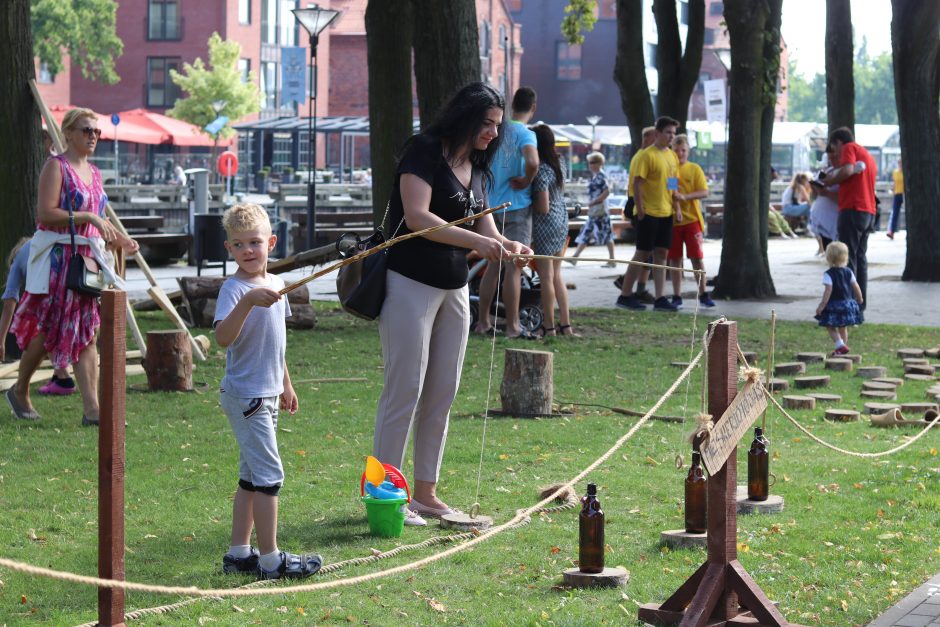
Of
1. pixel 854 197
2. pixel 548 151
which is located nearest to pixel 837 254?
pixel 548 151

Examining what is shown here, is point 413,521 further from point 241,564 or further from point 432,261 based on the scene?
point 432,261

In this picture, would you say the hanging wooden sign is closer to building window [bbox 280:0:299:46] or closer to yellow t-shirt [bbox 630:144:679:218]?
yellow t-shirt [bbox 630:144:679:218]

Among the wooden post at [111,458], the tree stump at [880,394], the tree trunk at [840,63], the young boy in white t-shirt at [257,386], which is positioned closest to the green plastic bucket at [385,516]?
the young boy in white t-shirt at [257,386]

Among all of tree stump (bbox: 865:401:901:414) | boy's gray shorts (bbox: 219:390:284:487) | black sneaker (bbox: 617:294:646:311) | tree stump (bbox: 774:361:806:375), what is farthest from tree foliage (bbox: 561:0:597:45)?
boy's gray shorts (bbox: 219:390:284:487)

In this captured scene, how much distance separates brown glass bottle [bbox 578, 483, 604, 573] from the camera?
537 centimetres

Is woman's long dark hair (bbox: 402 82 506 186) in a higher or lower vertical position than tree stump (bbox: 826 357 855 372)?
higher

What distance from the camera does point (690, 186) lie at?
54.2 ft

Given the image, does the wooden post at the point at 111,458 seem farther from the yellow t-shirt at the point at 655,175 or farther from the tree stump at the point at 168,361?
the yellow t-shirt at the point at 655,175

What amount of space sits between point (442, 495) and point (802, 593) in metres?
2.19

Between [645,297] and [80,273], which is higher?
[80,273]

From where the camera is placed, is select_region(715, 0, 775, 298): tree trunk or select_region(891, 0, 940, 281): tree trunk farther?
select_region(891, 0, 940, 281): tree trunk

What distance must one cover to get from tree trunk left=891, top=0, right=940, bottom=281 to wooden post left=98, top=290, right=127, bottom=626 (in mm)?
18691

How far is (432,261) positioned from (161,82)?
7268cm

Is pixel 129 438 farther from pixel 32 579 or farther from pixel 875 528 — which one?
pixel 875 528
